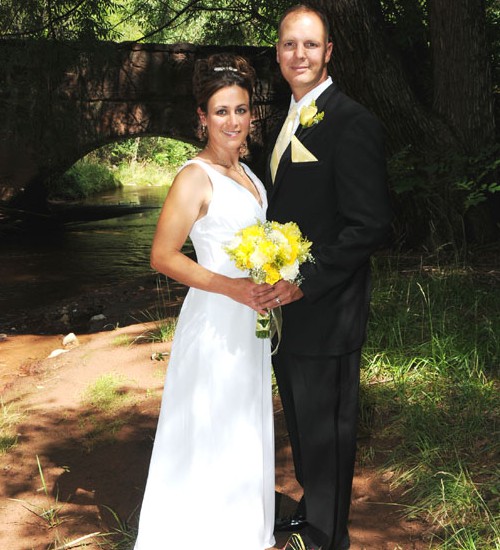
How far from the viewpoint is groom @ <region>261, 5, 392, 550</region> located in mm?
2799

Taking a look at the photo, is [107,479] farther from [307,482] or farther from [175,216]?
[175,216]

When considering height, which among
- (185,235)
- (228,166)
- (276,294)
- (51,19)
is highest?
(51,19)

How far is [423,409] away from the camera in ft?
15.1

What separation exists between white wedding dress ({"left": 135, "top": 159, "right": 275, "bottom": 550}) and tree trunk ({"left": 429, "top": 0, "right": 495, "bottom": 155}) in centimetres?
547

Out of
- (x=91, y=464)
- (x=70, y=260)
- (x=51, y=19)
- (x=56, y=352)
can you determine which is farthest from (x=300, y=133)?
(x=70, y=260)

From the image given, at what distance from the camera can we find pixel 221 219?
3.03m

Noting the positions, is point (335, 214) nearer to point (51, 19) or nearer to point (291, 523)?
point (291, 523)

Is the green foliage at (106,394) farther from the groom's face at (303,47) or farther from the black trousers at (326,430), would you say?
the groom's face at (303,47)

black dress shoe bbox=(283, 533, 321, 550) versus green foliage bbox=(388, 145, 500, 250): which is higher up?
green foliage bbox=(388, 145, 500, 250)

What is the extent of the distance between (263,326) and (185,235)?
0.49 m

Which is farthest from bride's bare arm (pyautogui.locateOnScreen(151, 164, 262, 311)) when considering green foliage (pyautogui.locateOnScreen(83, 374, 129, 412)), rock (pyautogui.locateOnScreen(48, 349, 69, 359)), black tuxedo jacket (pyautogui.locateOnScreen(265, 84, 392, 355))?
rock (pyautogui.locateOnScreen(48, 349, 69, 359))

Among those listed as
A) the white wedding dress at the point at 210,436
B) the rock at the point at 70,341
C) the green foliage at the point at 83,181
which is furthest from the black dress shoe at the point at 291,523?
the green foliage at the point at 83,181

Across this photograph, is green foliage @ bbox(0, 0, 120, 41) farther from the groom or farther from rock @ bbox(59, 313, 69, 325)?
the groom

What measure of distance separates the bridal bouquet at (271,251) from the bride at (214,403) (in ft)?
0.93
